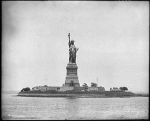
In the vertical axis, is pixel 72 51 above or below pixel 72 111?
above

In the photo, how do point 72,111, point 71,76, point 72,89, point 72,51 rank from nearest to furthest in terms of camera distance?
1. point 72,111
2. point 72,89
3. point 72,51
4. point 71,76

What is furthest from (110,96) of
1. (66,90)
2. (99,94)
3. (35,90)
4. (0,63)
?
(0,63)

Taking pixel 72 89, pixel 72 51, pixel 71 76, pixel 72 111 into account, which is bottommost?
pixel 72 111

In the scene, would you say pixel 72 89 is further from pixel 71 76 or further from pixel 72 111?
pixel 72 111

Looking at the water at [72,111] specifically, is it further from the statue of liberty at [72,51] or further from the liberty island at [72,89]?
the statue of liberty at [72,51]

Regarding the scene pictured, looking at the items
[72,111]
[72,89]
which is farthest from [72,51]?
[72,111]

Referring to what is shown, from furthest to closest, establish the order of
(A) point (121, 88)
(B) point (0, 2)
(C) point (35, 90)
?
(A) point (121, 88) → (C) point (35, 90) → (B) point (0, 2)

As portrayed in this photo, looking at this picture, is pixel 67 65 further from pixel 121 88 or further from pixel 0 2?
pixel 0 2

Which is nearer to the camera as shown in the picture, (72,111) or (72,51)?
(72,111)

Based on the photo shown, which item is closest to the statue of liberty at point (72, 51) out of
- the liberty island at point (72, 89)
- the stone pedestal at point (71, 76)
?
the liberty island at point (72, 89)
